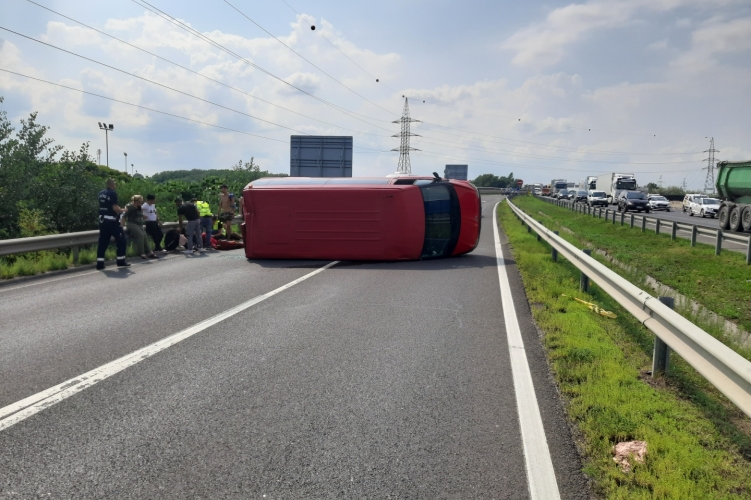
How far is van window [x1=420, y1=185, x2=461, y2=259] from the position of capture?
15422 mm

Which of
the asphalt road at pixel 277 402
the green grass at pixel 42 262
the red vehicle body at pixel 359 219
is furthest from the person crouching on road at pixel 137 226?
the asphalt road at pixel 277 402

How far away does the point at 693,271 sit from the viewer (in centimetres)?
1398

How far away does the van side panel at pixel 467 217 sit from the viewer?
1579 cm

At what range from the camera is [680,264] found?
15.2 m

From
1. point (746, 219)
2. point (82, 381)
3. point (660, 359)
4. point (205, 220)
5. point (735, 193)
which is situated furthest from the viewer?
point (735, 193)

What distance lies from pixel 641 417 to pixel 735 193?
2526 centimetres

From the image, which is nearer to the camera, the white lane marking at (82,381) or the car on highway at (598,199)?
the white lane marking at (82,381)

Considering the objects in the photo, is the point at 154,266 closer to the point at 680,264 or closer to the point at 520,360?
the point at 520,360

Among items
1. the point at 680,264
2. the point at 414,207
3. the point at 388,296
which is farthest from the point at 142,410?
the point at 680,264

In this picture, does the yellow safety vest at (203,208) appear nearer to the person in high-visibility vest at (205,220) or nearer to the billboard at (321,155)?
the person in high-visibility vest at (205,220)

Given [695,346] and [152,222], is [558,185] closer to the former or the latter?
[152,222]

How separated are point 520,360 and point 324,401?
210 cm

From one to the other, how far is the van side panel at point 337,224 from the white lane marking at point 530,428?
25.2 ft

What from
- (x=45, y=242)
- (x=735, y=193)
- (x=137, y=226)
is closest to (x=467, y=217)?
(x=137, y=226)
